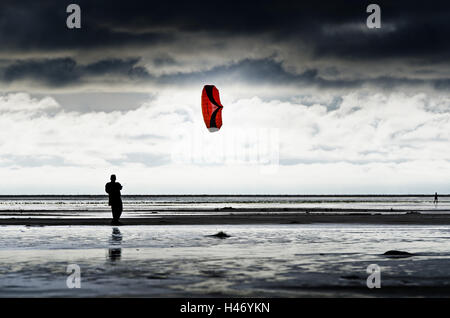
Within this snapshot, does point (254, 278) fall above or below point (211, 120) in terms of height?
below

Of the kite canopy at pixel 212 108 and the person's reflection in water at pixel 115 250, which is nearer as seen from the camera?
the person's reflection in water at pixel 115 250

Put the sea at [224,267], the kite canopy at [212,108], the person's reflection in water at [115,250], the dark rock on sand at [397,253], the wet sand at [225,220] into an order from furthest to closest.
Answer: the kite canopy at [212,108] < the wet sand at [225,220] < the dark rock on sand at [397,253] < the person's reflection in water at [115,250] < the sea at [224,267]

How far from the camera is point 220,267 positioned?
13.5 metres

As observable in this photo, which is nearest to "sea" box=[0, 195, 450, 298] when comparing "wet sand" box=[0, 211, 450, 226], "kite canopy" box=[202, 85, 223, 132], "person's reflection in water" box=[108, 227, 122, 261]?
"person's reflection in water" box=[108, 227, 122, 261]

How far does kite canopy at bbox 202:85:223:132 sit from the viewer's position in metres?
36.1

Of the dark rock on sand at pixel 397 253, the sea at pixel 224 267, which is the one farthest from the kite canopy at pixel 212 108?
the dark rock on sand at pixel 397 253

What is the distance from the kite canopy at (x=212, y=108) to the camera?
36.1 m

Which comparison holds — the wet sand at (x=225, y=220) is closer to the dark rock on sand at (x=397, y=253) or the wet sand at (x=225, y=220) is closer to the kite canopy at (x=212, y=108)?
the kite canopy at (x=212, y=108)

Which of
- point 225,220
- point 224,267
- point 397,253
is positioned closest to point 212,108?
point 225,220
